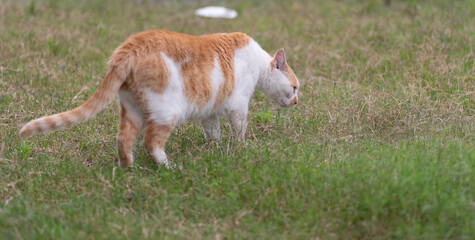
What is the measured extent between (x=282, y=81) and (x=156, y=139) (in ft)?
5.06

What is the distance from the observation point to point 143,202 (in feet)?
12.0

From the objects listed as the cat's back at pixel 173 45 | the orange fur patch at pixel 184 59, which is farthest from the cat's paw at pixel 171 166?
the cat's back at pixel 173 45

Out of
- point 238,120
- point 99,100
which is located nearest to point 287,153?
point 238,120

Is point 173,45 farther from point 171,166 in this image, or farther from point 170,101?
point 171,166

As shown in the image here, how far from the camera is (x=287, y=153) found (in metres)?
4.15

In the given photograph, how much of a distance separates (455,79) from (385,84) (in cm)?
75

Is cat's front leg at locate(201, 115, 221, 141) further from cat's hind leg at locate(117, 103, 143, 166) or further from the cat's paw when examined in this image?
cat's hind leg at locate(117, 103, 143, 166)

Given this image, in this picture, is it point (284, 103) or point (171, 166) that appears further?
point (284, 103)

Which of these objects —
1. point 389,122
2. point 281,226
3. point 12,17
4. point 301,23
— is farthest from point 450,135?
point 12,17

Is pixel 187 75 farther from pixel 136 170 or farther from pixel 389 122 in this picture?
pixel 389 122

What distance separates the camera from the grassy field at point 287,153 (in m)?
3.28

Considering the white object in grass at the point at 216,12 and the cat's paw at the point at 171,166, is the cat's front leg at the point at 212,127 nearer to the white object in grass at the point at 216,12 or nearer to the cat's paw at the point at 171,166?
the cat's paw at the point at 171,166

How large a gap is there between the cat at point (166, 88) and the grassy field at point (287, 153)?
10.3 inches

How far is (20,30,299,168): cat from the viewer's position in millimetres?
3881
